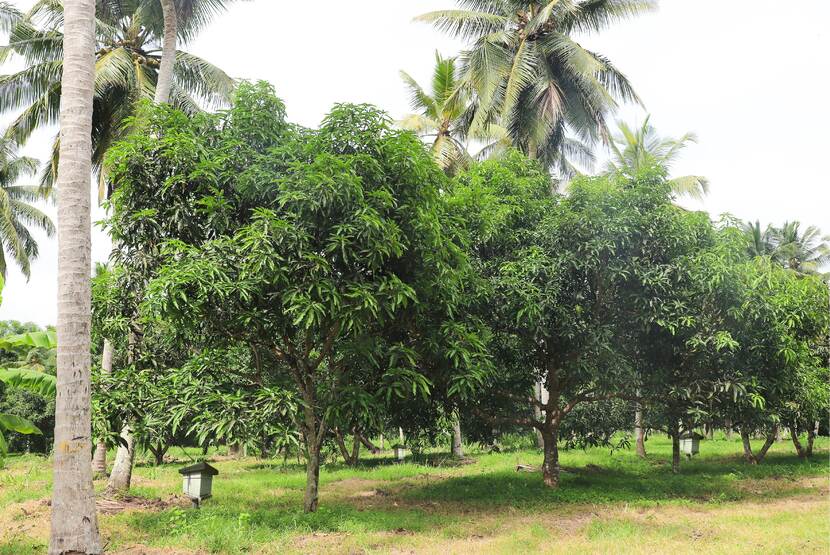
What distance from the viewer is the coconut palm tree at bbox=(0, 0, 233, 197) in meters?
16.6

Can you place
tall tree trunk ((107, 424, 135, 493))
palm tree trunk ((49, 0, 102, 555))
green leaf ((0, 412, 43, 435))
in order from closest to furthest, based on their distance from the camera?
palm tree trunk ((49, 0, 102, 555)), green leaf ((0, 412, 43, 435)), tall tree trunk ((107, 424, 135, 493))

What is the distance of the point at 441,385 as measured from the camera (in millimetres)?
12570

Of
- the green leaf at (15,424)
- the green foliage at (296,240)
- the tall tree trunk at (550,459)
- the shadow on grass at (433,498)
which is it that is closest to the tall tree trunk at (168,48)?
the green foliage at (296,240)

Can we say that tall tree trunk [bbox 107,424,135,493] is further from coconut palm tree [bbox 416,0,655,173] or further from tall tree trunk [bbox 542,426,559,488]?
coconut palm tree [bbox 416,0,655,173]

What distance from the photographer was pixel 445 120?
73.3 feet

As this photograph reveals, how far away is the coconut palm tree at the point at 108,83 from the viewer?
16.6 metres

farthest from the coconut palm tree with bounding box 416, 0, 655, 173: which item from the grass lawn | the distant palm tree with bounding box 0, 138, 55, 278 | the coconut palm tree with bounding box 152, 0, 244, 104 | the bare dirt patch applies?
the distant palm tree with bounding box 0, 138, 55, 278

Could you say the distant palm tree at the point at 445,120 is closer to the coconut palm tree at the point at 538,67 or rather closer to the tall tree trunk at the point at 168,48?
the coconut palm tree at the point at 538,67

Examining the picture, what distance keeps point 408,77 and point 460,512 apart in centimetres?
1827

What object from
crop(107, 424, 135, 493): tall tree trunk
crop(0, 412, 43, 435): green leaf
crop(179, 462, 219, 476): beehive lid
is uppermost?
crop(0, 412, 43, 435): green leaf

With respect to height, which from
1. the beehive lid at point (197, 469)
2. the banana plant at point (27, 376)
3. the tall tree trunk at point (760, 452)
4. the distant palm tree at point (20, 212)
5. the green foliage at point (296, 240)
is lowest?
the tall tree trunk at point (760, 452)

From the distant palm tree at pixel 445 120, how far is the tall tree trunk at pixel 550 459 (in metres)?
10.3

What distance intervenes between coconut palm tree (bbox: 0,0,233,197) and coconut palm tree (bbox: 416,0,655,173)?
7.74 m

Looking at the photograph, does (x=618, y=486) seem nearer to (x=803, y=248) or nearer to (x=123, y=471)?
(x=123, y=471)
